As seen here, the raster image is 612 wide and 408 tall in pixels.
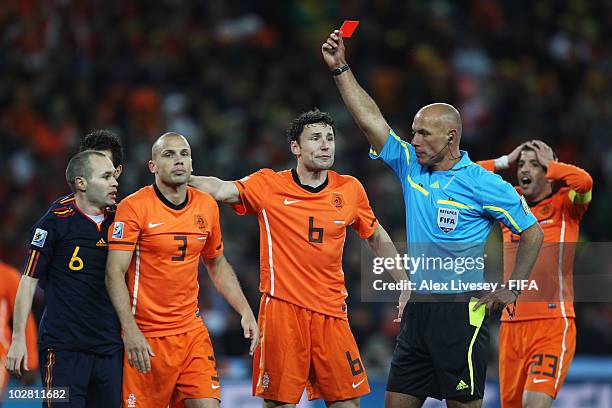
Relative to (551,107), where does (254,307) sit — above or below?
below

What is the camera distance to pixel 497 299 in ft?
20.8

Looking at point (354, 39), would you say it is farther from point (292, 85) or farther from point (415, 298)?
point (415, 298)

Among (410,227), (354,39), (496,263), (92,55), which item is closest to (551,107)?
(354,39)

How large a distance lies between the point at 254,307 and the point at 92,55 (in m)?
5.17

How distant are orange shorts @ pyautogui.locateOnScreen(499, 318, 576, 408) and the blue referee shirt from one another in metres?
1.40

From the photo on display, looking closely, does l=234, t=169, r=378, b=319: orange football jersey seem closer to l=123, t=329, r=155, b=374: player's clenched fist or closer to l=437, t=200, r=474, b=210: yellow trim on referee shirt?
l=437, t=200, r=474, b=210: yellow trim on referee shirt

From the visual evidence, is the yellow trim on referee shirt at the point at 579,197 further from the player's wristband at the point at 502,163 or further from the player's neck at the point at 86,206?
the player's neck at the point at 86,206

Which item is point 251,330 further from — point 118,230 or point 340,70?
point 340,70

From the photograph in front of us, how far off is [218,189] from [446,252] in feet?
5.60

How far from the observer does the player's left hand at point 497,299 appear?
6.34 m

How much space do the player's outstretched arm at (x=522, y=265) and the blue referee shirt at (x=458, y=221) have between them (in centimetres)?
7

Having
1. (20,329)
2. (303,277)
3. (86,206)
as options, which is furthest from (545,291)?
(20,329)

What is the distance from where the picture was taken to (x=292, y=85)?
13883mm

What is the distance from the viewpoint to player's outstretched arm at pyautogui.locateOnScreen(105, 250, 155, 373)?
6.29 m
